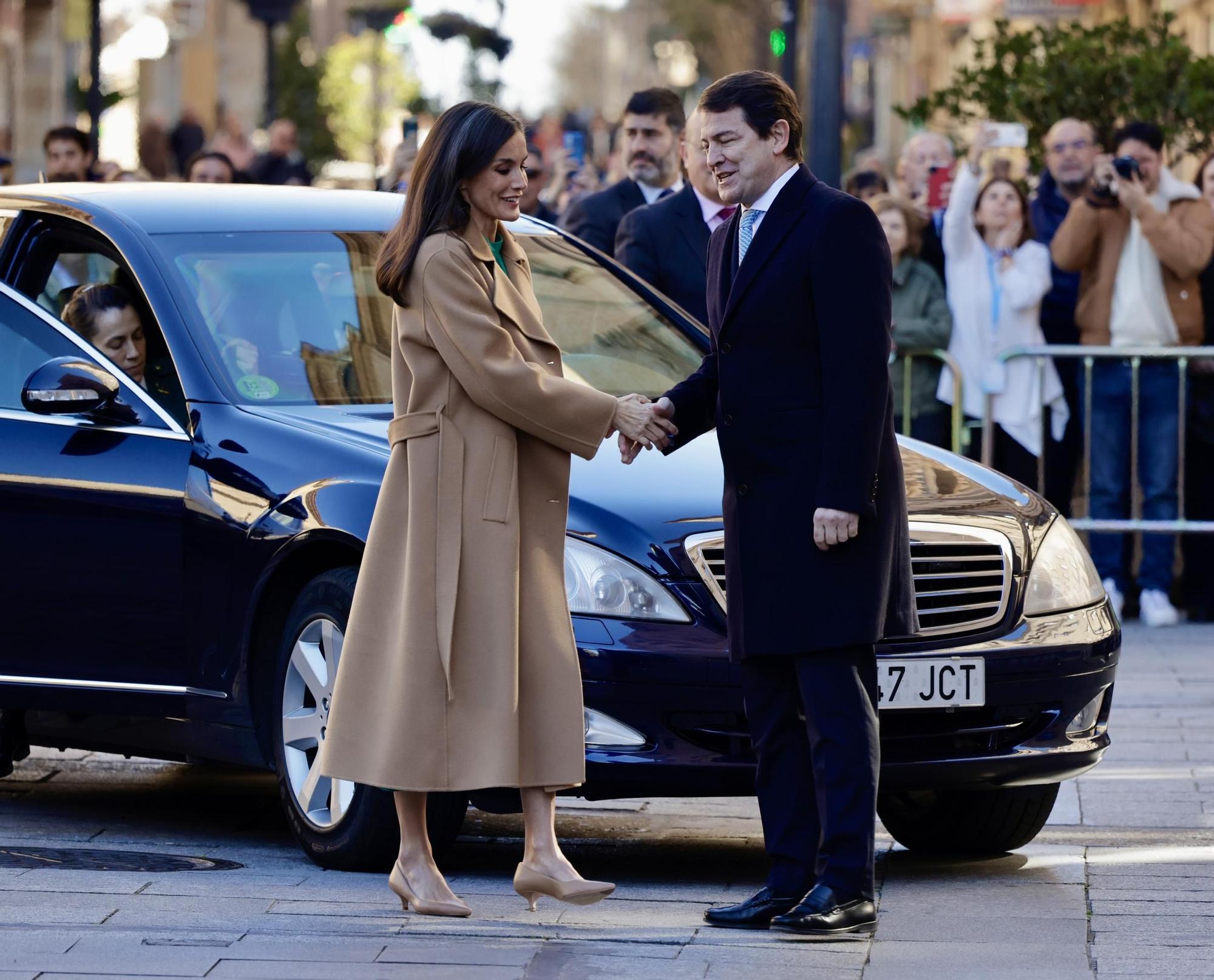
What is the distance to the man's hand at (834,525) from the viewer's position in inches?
218

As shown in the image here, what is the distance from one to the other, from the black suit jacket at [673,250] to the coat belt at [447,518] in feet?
12.2

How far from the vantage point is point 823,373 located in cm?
557

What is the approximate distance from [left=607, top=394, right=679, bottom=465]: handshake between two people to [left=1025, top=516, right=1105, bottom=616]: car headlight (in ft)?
3.78

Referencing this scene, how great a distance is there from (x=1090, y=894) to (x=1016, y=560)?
0.87 meters

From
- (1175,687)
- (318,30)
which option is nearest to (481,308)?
(1175,687)

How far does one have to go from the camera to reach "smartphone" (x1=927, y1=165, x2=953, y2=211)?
1302cm

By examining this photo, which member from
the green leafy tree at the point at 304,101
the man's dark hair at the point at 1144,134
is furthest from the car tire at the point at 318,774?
the green leafy tree at the point at 304,101

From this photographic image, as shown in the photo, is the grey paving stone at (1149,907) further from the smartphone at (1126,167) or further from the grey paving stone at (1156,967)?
the smartphone at (1126,167)

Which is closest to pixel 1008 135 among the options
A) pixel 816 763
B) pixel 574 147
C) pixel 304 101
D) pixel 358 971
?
pixel 574 147

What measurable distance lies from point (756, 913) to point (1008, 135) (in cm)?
740

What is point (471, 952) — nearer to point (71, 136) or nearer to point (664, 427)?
point (664, 427)

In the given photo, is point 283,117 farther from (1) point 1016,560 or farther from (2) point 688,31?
(1) point 1016,560

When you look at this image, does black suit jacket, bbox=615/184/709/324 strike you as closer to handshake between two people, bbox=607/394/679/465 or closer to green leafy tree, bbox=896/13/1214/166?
handshake between two people, bbox=607/394/679/465

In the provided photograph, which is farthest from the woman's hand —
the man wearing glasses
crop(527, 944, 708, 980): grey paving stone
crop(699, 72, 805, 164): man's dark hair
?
the man wearing glasses
